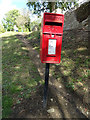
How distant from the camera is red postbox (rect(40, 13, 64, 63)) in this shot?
8.18ft

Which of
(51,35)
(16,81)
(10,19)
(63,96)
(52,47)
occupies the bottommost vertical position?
(63,96)

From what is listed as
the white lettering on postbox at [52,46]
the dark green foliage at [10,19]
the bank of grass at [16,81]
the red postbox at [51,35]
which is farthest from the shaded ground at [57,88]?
the dark green foliage at [10,19]

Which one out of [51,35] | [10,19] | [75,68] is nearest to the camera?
[51,35]

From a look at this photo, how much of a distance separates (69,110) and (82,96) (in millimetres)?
810

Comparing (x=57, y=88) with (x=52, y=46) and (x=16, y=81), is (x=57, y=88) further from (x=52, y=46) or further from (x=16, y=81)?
(x=52, y=46)

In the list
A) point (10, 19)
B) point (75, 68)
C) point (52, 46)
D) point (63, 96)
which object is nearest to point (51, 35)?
point (52, 46)

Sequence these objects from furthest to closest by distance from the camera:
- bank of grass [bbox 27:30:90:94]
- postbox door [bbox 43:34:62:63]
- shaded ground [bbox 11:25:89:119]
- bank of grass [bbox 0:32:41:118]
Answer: bank of grass [bbox 27:30:90:94] → bank of grass [bbox 0:32:41:118] → shaded ground [bbox 11:25:89:119] → postbox door [bbox 43:34:62:63]

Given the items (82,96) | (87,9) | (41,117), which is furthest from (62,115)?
(87,9)

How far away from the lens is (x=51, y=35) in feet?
8.57

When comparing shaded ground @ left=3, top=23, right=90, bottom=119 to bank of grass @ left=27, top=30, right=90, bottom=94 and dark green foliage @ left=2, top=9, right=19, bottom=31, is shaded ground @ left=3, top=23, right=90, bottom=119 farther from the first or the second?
dark green foliage @ left=2, top=9, right=19, bottom=31

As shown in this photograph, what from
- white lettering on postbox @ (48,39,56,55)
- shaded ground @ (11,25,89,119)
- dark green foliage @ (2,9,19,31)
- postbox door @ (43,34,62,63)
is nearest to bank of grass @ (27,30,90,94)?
shaded ground @ (11,25,89,119)

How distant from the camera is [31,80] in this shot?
4.62 meters

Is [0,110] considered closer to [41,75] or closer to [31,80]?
[31,80]

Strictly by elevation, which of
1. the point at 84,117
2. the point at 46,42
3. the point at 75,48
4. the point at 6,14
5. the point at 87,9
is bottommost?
the point at 84,117
